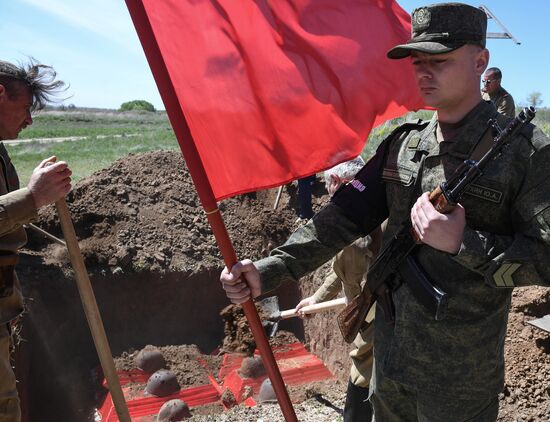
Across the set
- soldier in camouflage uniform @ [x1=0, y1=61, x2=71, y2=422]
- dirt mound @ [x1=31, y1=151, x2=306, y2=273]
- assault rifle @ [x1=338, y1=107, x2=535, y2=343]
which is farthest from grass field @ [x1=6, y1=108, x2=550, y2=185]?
assault rifle @ [x1=338, y1=107, x2=535, y2=343]

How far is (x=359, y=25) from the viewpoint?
9.72 ft

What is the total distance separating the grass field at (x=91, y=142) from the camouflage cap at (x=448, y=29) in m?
10.1

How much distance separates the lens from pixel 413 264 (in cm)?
213

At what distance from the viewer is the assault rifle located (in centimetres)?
182

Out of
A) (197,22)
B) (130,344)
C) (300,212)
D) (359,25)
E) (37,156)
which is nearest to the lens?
(197,22)

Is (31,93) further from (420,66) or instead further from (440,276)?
(440,276)

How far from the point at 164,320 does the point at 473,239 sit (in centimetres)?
688

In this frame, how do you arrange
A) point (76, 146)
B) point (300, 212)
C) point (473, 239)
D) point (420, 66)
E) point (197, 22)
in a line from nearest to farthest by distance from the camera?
1. point (473, 239)
2. point (420, 66)
3. point (197, 22)
4. point (300, 212)
5. point (76, 146)

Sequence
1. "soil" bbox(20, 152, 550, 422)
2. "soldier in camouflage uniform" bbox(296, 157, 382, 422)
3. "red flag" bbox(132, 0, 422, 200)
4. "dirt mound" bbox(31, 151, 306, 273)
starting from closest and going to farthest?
"red flag" bbox(132, 0, 422, 200)
"soldier in camouflage uniform" bbox(296, 157, 382, 422)
"soil" bbox(20, 152, 550, 422)
"dirt mound" bbox(31, 151, 306, 273)

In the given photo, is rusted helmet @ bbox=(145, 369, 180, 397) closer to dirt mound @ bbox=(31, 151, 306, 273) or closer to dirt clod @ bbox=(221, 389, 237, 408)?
dirt clod @ bbox=(221, 389, 237, 408)

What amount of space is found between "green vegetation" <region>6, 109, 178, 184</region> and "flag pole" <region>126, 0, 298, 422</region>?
13.4 m

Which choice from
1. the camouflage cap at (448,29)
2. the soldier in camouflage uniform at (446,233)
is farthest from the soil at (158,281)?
the camouflage cap at (448,29)

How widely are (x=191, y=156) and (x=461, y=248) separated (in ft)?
3.90

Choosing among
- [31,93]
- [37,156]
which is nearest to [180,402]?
[31,93]
